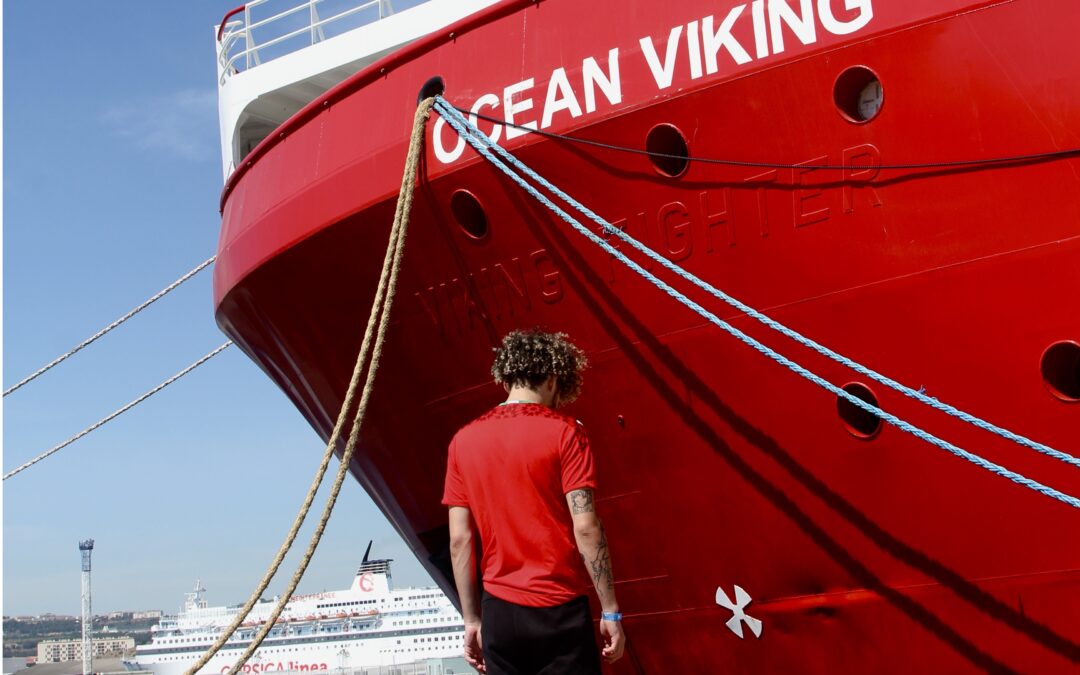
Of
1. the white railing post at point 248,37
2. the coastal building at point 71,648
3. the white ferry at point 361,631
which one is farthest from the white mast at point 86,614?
the coastal building at point 71,648

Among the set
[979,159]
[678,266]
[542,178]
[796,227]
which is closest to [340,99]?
[542,178]

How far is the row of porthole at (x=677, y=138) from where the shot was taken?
566cm

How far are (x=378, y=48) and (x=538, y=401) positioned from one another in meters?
5.09

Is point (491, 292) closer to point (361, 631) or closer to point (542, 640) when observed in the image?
point (542, 640)

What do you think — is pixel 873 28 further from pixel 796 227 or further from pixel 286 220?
pixel 286 220

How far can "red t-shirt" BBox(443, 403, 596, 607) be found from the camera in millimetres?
3721

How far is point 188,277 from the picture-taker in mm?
11258

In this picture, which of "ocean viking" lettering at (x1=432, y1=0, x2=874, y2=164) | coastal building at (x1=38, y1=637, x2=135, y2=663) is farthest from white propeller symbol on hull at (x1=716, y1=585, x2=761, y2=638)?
coastal building at (x1=38, y1=637, x2=135, y2=663)

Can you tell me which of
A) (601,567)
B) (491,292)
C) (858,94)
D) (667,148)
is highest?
(667,148)

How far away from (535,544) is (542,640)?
294 mm

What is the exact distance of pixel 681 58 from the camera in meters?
6.10

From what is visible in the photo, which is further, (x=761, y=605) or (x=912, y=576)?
(x=761, y=605)

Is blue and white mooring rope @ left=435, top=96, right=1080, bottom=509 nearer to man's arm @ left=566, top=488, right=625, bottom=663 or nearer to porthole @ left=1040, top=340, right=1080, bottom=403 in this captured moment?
porthole @ left=1040, top=340, right=1080, bottom=403

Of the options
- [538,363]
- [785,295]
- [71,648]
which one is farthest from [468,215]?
[71,648]
